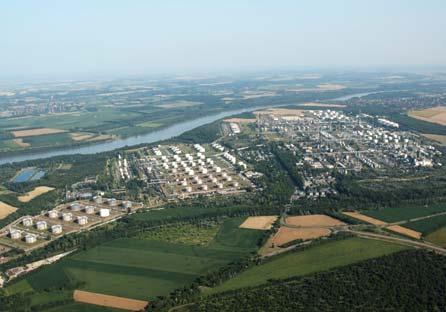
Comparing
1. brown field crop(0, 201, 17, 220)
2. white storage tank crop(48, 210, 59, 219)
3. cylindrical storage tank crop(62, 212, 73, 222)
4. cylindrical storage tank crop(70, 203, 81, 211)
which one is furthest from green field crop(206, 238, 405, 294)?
brown field crop(0, 201, 17, 220)

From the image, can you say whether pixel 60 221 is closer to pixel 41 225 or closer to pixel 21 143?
pixel 41 225

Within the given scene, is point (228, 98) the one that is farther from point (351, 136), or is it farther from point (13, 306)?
point (13, 306)

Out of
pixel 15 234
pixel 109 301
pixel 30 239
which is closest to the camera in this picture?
pixel 109 301

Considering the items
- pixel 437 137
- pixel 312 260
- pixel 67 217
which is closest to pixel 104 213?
pixel 67 217

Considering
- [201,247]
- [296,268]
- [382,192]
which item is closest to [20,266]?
[201,247]

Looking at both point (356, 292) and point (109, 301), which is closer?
point (356, 292)

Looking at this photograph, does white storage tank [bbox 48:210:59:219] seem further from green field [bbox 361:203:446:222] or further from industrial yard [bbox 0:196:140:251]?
green field [bbox 361:203:446:222]

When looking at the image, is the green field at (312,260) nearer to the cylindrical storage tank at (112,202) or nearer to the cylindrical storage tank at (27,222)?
the cylindrical storage tank at (112,202)
